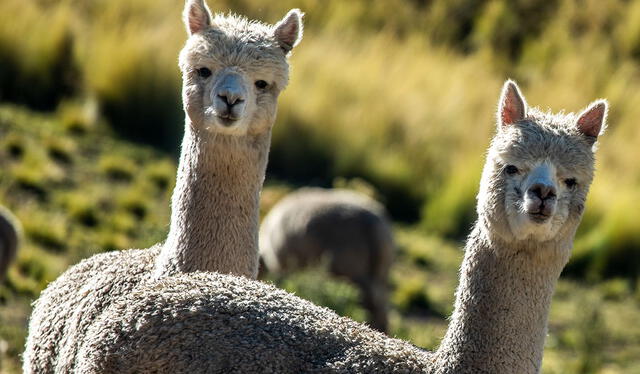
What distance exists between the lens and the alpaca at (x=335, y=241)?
1185cm

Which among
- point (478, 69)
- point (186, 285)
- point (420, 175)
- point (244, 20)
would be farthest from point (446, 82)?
point (186, 285)

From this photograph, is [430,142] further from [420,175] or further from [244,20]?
[244,20]

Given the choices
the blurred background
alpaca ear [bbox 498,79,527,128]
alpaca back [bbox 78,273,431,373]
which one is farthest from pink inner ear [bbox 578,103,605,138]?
the blurred background

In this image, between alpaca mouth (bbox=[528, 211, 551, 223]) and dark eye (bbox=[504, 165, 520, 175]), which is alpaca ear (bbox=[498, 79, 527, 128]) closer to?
dark eye (bbox=[504, 165, 520, 175])

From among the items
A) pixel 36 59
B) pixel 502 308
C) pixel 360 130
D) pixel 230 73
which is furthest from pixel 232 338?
pixel 360 130

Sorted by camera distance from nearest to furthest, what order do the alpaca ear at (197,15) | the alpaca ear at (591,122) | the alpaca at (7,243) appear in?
the alpaca ear at (591,122) < the alpaca ear at (197,15) < the alpaca at (7,243)

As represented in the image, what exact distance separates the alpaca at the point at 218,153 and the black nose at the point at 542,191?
6.43ft

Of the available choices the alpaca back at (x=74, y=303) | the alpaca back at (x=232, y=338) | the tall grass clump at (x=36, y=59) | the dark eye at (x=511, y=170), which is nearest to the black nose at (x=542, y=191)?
the dark eye at (x=511, y=170)

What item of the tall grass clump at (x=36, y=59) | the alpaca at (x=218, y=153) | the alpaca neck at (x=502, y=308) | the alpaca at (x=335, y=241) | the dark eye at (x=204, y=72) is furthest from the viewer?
the tall grass clump at (x=36, y=59)

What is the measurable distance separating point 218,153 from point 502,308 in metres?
2.10

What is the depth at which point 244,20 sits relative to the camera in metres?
7.20

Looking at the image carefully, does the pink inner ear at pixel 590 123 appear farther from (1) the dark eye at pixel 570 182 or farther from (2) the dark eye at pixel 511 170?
(2) the dark eye at pixel 511 170

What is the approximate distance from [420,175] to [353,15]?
6.10m

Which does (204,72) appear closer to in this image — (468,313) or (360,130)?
(468,313)
